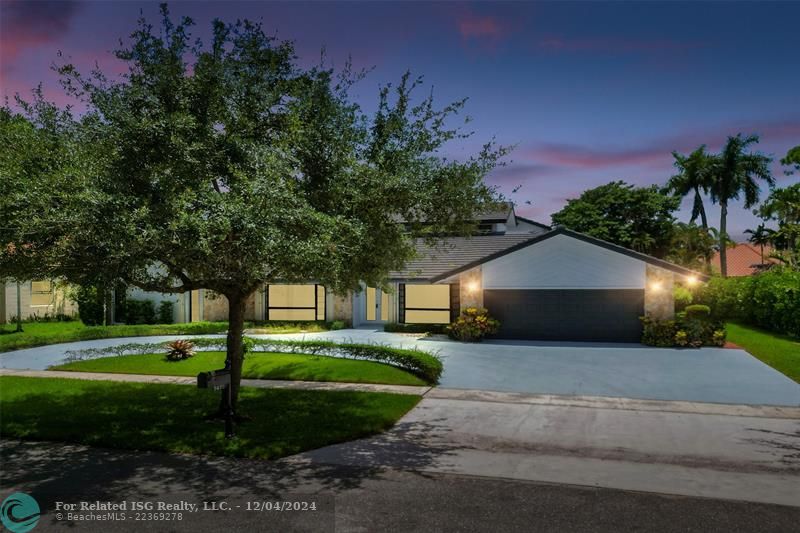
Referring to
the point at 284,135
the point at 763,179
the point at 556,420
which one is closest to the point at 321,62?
the point at 284,135

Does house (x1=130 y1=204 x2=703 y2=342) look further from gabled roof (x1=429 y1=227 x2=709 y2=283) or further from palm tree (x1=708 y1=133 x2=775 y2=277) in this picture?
palm tree (x1=708 y1=133 x2=775 y2=277)

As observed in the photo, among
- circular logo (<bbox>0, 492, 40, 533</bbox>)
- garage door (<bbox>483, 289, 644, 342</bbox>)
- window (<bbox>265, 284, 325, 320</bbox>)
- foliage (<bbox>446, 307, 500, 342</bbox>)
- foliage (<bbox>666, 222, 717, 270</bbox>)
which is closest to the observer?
circular logo (<bbox>0, 492, 40, 533</bbox>)

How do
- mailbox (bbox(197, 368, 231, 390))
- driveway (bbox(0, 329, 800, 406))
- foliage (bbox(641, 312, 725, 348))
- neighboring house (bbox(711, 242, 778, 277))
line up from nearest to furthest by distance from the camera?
1. mailbox (bbox(197, 368, 231, 390))
2. driveway (bbox(0, 329, 800, 406))
3. foliage (bbox(641, 312, 725, 348))
4. neighboring house (bbox(711, 242, 778, 277))

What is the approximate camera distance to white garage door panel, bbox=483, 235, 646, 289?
78.5 feet

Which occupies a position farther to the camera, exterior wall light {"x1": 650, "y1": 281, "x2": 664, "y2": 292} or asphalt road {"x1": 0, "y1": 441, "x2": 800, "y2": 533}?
exterior wall light {"x1": 650, "y1": 281, "x2": 664, "y2": 292}

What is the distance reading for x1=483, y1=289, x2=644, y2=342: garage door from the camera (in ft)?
79.1

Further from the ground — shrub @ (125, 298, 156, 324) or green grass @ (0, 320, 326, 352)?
shrub @ (125, 298, 156, 324)

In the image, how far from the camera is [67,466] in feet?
28.4

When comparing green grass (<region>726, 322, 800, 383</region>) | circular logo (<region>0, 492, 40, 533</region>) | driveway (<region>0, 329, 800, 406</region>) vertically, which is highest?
circular logo (<region>0, 492, 40, 533</region>)

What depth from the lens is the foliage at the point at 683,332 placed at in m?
22.2

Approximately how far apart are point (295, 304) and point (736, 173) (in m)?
43.9

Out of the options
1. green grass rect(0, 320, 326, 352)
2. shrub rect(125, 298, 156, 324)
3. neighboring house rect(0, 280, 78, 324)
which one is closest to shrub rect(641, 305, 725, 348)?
green grass rect(0, 320, 326, 352)

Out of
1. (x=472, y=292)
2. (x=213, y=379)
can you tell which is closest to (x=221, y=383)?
(x=213, y=379)

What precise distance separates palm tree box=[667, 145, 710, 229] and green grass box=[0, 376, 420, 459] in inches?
1943
